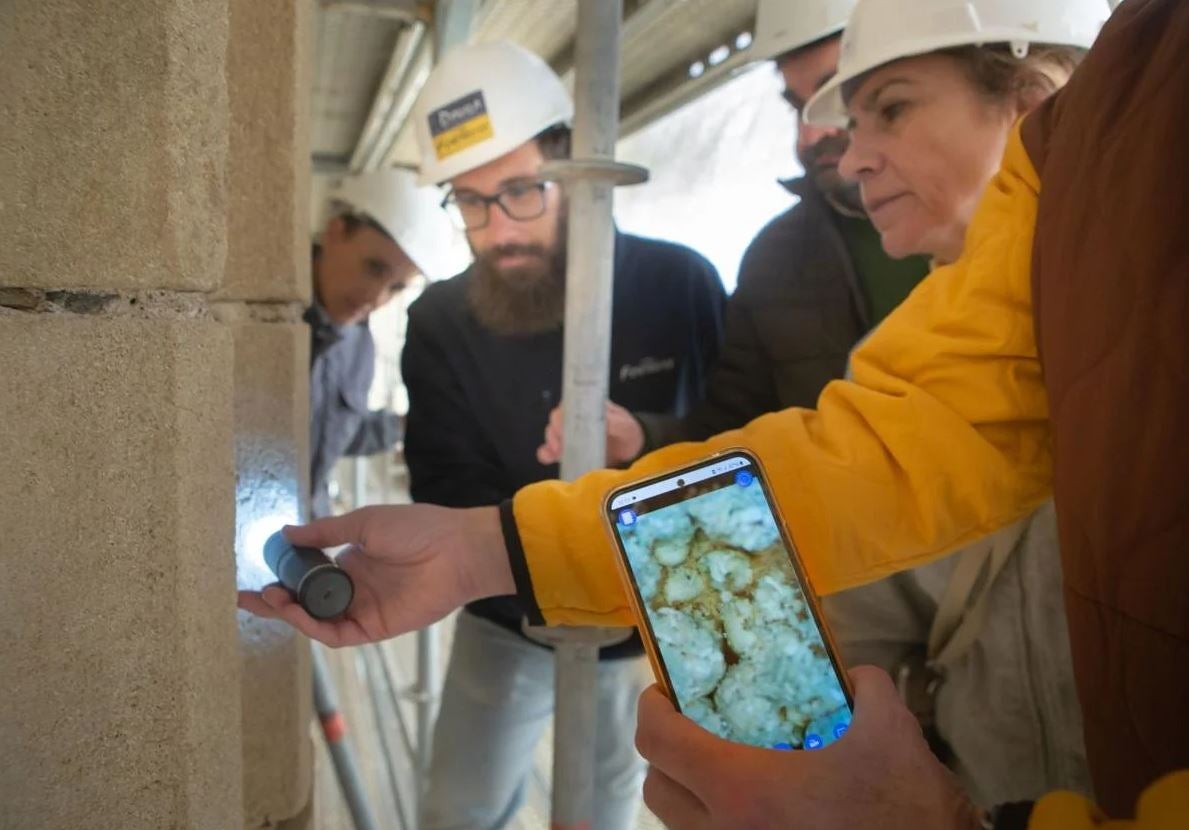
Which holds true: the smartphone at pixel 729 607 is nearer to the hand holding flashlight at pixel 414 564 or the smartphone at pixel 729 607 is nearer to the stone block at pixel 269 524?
the hand holding flashlight at pixel 414 564

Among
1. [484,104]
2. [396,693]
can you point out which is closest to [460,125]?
[484,104]

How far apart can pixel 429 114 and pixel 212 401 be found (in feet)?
3.75

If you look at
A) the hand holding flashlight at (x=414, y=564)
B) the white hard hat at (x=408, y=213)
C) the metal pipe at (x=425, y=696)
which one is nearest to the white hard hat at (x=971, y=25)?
the hand holding flashlight at (x=414, y=564)

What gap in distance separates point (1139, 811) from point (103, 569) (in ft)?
1.66

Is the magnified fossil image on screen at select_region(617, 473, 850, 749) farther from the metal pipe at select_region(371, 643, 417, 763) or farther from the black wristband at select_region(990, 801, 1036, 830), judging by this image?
the metal pipe at select_region(371, 643, 417, 763)

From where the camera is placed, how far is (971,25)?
89 centimetres

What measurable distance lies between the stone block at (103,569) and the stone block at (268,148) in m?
0.22

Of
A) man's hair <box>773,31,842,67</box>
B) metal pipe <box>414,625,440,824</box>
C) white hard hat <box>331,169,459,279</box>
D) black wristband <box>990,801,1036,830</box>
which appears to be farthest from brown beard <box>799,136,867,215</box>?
metal pipe <box>414,625,440,824</box>

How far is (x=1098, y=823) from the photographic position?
1.15 ft

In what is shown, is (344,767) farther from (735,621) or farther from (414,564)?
(735,621)

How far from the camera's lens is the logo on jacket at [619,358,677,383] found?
1.37 metres

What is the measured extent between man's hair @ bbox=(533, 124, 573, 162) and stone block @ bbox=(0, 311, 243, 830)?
1116 mm

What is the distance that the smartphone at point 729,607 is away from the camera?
507mm

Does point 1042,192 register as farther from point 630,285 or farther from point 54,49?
point 630,285
